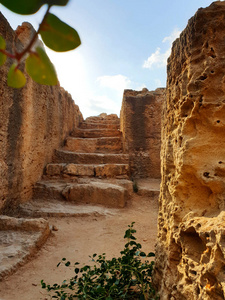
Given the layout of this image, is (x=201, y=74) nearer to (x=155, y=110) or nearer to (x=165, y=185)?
(x=165, y=185)

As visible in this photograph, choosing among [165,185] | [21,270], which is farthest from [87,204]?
[165,185]

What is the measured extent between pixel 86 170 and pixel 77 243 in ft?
9.41

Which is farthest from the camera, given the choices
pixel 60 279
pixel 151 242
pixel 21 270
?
pixel 151 242

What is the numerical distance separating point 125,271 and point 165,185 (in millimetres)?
898

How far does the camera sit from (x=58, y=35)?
28 centimetres

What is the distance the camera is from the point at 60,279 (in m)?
2.36

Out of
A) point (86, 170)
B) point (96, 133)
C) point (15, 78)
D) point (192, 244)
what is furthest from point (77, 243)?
point (96, 133)

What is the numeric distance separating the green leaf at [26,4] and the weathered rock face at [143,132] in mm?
6923

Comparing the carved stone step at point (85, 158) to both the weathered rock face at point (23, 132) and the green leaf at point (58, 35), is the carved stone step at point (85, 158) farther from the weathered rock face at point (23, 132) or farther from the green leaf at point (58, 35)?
the green leaf at point (58, 35)

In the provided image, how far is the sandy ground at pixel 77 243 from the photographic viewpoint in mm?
2242

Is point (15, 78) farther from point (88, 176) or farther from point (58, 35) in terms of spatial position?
point (88, 176)

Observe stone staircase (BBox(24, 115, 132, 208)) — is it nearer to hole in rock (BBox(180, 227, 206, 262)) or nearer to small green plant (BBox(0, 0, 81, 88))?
hole in rock (BBox(180, 227, 206, 262))

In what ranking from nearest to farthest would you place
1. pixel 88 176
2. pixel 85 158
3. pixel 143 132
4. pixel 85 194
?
pixel 85 194 < pixel 88 176 < pixel 85 158 < pixel 143 132

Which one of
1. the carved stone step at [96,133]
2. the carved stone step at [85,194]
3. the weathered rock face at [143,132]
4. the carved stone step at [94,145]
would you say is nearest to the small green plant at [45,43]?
the carved stone step at [85,194]
